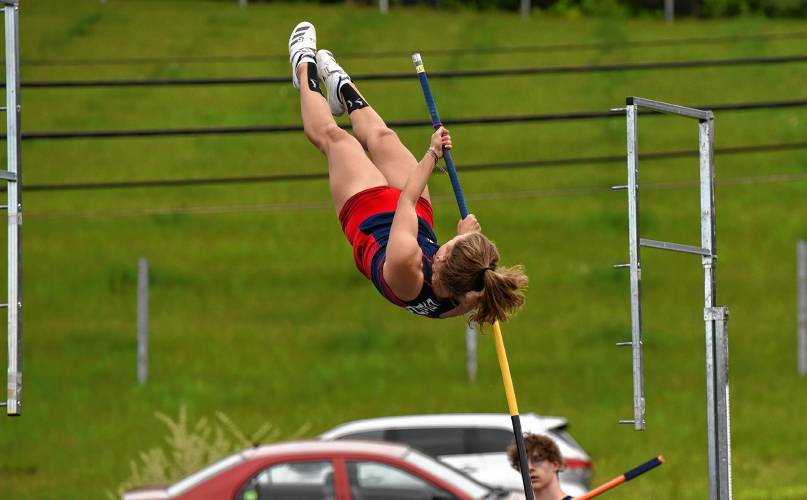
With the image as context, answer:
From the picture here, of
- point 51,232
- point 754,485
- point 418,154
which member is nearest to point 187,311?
point 51,232

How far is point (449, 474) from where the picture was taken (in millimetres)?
11992

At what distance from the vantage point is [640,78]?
3741cm

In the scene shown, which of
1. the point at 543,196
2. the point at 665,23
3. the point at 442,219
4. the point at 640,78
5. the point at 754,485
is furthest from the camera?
the point at 665,23

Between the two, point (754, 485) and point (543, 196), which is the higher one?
point (543, 196)

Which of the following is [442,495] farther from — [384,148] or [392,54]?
[392,54]

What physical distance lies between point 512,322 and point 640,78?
14.5m

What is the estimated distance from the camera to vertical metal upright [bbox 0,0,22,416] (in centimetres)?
629

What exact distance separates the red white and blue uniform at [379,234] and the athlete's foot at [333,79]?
65 cm

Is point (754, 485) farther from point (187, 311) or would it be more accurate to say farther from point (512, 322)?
point (187, 311)

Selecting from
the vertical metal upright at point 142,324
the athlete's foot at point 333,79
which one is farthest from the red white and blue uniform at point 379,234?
the vertical metal upright at point 142,324

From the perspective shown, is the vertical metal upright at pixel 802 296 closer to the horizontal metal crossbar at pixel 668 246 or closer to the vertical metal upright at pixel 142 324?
the vertical metal upright at pixel 142 324

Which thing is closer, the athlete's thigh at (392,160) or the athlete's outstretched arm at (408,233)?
the athlete's outstretched arm at (408,233)

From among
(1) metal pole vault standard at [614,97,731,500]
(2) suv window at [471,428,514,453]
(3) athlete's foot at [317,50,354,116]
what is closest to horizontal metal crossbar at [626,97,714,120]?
(1) metal pole vault standard at [614,97,731,500]

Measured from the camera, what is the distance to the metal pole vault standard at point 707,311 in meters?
6.19
